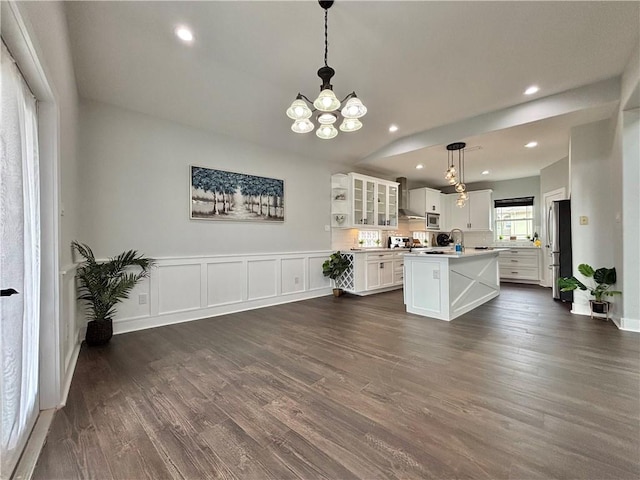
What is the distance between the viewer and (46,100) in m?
1.84

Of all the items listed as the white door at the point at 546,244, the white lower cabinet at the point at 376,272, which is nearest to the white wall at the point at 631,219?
the white lower cabinet at the point at 376,272

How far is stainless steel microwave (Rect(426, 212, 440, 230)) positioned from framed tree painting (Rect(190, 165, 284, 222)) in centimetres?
463

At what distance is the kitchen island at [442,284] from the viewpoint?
376 centimetres

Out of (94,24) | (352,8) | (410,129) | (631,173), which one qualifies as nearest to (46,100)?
(94,24)

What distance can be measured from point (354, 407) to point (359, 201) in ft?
15.6

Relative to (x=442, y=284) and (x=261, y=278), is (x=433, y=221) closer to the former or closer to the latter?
(x=442, y=284)

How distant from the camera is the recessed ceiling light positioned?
8.37ft

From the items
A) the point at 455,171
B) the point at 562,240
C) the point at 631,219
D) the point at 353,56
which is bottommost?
the point at 562,240

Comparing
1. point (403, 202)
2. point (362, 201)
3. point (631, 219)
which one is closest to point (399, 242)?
point (403, 202)

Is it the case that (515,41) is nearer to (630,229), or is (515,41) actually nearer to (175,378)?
(630,229)

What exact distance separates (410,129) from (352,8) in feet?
9.00

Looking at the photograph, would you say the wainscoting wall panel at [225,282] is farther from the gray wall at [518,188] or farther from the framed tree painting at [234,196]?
the gray wall at [518,188]

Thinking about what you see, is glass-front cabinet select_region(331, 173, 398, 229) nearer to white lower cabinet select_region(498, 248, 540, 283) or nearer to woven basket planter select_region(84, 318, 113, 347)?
white lower cabinet select_region(498, 248, 540, 283)

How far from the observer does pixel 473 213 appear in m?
7.87
